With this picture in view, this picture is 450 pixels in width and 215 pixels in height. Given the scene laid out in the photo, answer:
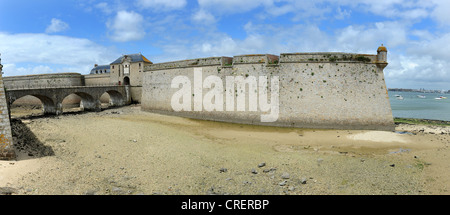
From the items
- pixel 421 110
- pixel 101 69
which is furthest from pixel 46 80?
pixel 421 110

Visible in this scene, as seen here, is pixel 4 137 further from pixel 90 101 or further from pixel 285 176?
pixel 90 101

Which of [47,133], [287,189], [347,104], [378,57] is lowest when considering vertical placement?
[287,189]

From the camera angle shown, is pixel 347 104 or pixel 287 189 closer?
pixel 287 189

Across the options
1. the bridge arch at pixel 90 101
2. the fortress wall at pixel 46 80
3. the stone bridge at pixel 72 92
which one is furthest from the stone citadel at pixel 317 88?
A: the fortress wall at pixel 46 80

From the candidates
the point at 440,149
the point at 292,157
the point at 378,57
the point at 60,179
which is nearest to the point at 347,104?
the point at 378,57

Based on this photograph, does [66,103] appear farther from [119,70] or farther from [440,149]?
[440,149]

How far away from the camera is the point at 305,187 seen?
8742mm

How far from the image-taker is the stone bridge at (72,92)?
22527mm

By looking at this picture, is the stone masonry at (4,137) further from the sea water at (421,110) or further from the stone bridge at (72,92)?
the sea water at (421,110)

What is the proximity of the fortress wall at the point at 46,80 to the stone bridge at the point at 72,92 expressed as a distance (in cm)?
1021

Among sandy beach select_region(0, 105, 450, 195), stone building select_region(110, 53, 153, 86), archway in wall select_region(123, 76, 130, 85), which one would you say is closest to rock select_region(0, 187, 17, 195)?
sandy beach select_region(0, 105, 450, 195)

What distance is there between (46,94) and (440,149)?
31904 millimetres

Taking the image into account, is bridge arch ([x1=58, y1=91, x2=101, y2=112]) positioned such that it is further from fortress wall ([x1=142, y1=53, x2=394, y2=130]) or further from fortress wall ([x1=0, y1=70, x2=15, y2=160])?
fortress wall ([x1=0, y1=70, x2=15, y2=160])

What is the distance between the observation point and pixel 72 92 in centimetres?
2652
